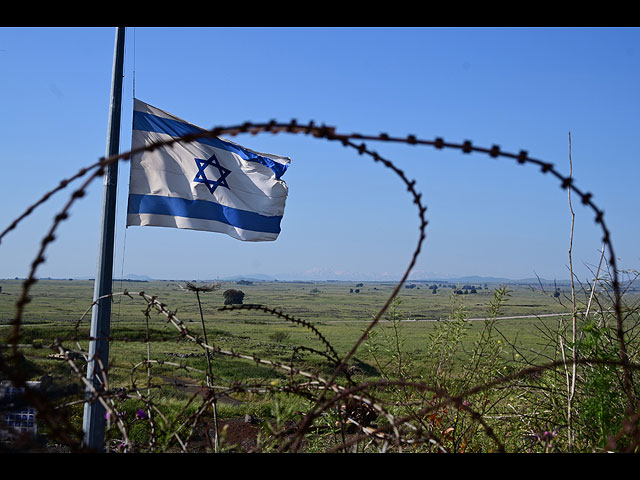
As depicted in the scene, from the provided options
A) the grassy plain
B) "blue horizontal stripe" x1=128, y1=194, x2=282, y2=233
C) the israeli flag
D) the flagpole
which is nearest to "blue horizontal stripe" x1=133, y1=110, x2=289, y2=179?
the israeli flag

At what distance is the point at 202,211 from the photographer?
7.84 m

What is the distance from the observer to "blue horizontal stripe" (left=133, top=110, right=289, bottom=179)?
7367 mm

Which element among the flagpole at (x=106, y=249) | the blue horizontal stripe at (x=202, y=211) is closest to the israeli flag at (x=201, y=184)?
the blue horizontal stripe at (x=202, y=211)

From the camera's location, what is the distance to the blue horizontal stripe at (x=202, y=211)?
288 inches

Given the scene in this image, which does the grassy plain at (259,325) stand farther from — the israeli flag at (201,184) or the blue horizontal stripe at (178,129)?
the blue horizontal stripe at (178,129)

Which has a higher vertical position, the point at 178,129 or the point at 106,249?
the point at 178,129

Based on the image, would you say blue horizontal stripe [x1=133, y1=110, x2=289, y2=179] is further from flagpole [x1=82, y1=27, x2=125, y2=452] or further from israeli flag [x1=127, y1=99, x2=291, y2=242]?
flagpole [x1=82, y1=27, x2=125, y2=452]

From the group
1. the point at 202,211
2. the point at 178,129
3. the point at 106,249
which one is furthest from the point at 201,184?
the point at 106,249

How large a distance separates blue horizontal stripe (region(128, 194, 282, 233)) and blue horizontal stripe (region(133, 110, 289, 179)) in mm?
782

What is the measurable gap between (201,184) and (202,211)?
1.26 ft

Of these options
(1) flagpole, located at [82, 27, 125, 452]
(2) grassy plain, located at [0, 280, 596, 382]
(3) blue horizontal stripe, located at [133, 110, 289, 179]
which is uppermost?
(3) blue horizontal stripe, located at [133, 110, 289, 179]

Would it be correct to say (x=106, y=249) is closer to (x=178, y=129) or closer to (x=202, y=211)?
(x=202, y=211)
